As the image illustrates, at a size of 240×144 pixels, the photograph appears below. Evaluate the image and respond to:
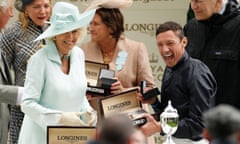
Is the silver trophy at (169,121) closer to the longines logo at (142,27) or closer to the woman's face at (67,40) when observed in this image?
the woman's face at (67,40)

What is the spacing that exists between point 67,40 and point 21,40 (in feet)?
2.47

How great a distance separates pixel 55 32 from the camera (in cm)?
213

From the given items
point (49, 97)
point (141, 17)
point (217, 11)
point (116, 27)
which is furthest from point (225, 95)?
point (141, 17)

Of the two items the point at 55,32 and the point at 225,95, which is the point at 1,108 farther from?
the point at 225,95

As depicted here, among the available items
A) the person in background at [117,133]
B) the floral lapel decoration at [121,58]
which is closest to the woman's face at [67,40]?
the floral lapel decoration at [121,58]

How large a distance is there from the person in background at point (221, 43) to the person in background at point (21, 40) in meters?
0.81

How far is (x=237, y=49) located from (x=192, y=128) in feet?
1.93

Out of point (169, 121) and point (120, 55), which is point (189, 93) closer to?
point (169, 121)

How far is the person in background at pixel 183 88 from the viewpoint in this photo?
6.67ft

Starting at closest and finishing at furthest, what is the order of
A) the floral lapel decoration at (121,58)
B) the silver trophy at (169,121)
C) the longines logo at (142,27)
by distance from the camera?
the silver trophy at (169,121) < the floral lapel decoration at (121,58) < the longines logo at (142,27)

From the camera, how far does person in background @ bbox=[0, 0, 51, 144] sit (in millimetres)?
2785

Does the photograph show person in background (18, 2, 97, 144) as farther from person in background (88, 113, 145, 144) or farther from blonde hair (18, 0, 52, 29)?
person in background (88, 113, 145, 144)

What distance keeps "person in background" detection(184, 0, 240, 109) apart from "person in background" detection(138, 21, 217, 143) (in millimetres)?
360

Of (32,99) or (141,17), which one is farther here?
(141,17)
